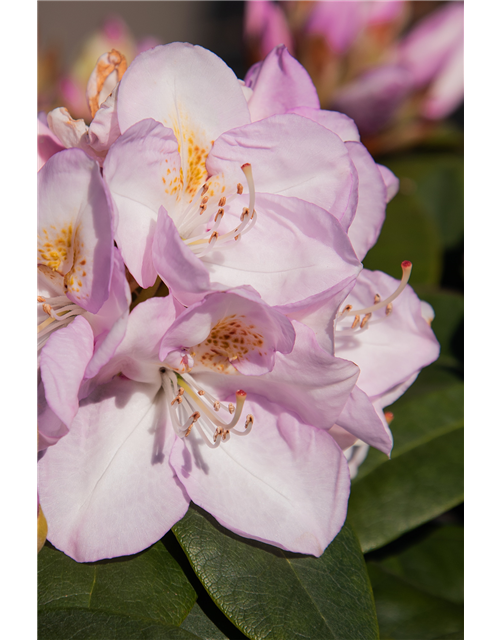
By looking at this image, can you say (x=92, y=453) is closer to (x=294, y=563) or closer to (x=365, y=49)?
(x=294, y=563)

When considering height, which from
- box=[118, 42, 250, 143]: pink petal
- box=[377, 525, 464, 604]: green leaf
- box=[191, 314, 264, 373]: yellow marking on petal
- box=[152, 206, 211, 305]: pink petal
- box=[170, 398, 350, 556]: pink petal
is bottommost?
box=[377, 525, 464, 604]: green leaf

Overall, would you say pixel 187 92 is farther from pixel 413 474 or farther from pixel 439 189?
pixel 439 189

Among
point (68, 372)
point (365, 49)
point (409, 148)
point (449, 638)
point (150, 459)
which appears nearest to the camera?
point (68, 372)

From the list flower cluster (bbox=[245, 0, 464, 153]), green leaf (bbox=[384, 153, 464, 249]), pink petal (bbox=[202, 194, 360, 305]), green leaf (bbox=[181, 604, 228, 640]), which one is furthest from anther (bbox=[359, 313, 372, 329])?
green leaf (bbox=[384, 153, 464, 249])

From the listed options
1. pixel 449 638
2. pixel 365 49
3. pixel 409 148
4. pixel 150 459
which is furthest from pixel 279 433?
pixel 409 148

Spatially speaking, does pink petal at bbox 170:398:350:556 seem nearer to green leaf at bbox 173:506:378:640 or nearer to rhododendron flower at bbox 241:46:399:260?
green leaf at bbox 173:506:378:640

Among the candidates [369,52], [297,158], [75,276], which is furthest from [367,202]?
[369,52]

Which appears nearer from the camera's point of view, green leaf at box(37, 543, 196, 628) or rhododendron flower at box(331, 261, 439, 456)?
green leaf at box(37, 543, 196, 628)
